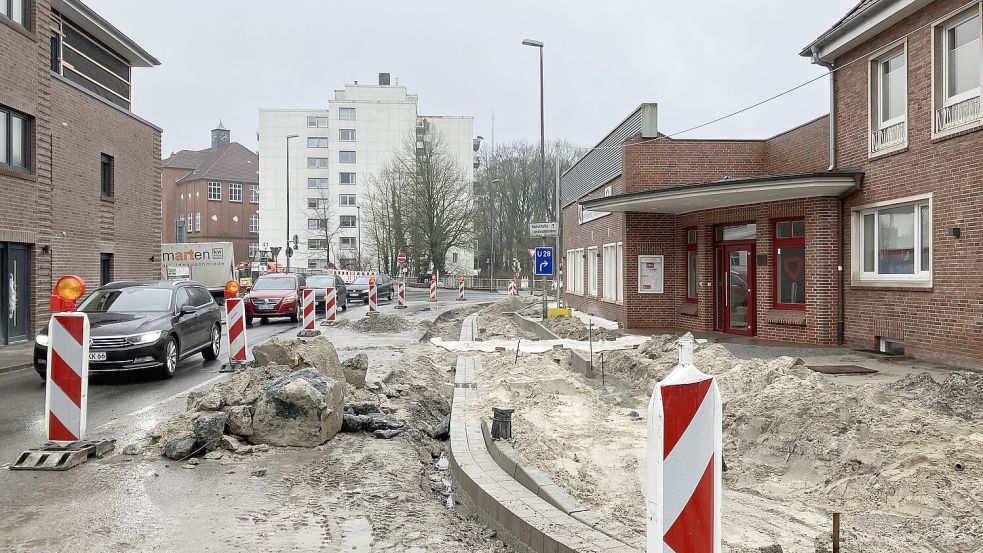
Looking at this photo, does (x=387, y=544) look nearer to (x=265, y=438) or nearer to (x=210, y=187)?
(x=265, y=438)

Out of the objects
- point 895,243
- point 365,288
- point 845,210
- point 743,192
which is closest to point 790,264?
point 845,210

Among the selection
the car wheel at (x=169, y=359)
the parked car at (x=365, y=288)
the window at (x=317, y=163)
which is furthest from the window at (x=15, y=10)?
the window at (x=317, y=163)

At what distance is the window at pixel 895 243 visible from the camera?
1255 centimetres

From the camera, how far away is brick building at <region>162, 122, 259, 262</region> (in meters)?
76.9

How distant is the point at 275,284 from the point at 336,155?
5483cm

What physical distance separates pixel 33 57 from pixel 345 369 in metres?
13.6

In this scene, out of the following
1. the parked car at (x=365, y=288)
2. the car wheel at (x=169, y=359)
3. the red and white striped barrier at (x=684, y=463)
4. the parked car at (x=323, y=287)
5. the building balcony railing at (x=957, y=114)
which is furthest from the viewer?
the parked car at (x=365, y=288)

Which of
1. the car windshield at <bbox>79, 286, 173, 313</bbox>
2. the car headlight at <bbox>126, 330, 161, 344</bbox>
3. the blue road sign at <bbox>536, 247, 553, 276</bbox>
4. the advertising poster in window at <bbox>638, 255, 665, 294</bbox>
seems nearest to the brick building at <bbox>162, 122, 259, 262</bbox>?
the blue road sign at <bbox>536, 247, 553, 276</bbox>

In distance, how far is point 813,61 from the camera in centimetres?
1556

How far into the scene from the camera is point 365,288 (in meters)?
41.0

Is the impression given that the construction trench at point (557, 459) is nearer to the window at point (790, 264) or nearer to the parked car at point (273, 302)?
the window at point (790, 264)

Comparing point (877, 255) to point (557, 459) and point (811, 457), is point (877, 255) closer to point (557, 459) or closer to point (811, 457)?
point (811, 457)

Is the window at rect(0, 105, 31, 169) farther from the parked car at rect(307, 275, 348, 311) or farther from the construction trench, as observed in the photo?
the parked car at rect(307, 275, 348, 311)

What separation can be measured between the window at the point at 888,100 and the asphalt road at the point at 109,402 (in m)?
12.5
